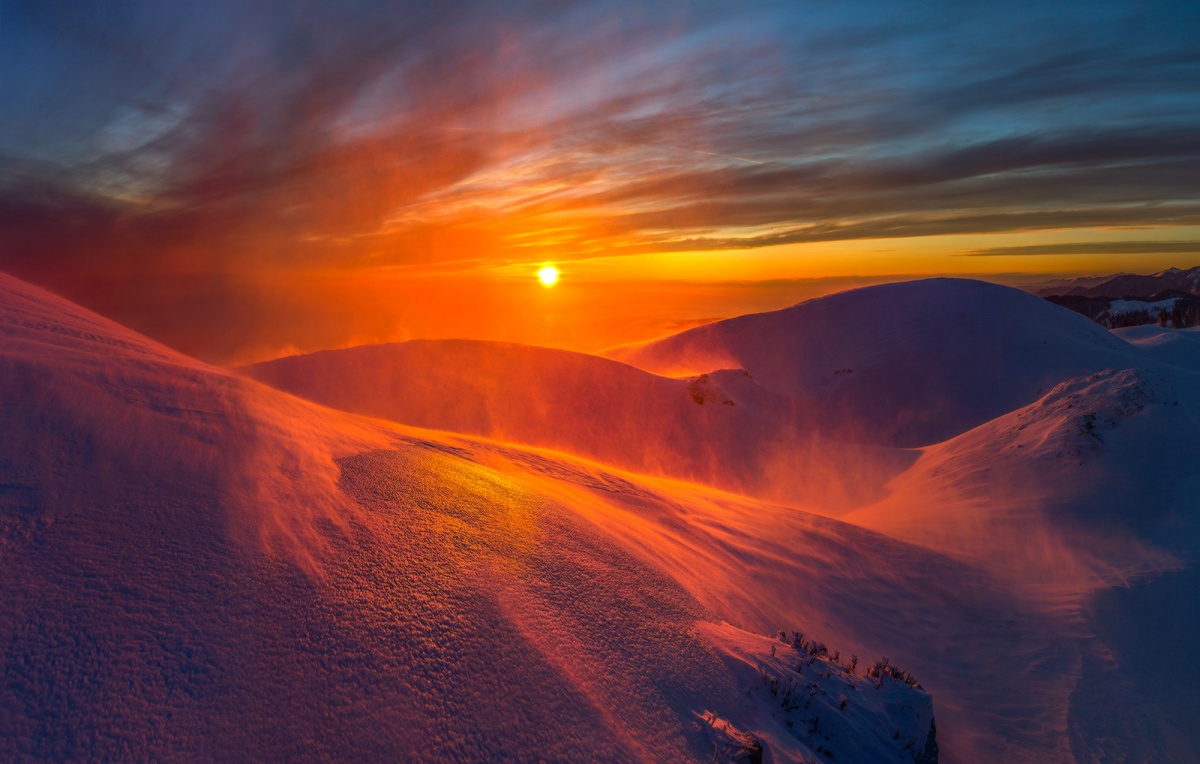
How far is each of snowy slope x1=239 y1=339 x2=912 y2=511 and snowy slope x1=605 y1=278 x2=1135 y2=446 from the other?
19.3ft

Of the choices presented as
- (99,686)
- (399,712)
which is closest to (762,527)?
(399,712)

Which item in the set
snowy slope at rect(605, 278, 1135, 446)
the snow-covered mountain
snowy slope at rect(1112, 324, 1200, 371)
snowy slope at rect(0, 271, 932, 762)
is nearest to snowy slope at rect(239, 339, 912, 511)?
snowy slope at rect(605, 278, 1135, 446)

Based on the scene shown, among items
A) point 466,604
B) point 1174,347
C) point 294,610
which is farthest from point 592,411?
point 1174,347

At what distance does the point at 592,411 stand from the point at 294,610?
15543 mm

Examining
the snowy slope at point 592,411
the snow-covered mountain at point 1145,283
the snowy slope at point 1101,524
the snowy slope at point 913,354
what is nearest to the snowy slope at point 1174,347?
Result: the snowy slope at point 913,354

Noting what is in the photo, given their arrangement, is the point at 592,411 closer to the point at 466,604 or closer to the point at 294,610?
the point at 466,604

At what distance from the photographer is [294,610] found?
3.13 m

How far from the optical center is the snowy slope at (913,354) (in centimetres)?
2377

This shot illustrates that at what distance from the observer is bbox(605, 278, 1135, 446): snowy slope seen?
2377 cm

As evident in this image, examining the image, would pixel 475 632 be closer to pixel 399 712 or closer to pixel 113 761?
pixel 399 712

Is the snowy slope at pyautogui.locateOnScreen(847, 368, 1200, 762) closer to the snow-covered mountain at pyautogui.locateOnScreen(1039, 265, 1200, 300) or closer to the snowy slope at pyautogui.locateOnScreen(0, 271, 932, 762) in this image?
the snowy slope at pyautogui.locateOnScreen(0, 271, 932, 762)

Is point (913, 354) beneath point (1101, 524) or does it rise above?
above

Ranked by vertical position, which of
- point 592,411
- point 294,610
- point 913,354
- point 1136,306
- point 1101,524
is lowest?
point 1101,524

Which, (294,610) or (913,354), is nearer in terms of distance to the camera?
(294,610)
